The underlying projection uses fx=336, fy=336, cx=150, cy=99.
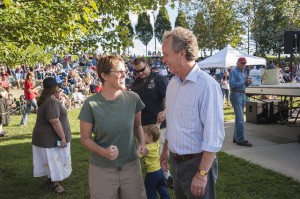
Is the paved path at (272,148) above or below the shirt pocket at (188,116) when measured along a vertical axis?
below

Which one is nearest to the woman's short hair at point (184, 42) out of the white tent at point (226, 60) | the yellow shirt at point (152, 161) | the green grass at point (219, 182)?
the yellow shirt at point (152, 161)

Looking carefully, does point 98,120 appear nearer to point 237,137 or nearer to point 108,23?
point 108,23

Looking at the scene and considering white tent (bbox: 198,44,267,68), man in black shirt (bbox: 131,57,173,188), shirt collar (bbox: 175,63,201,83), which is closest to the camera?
shirt collar (bbox: 175,63,201,83)

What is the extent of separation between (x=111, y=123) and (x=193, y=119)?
719 mm

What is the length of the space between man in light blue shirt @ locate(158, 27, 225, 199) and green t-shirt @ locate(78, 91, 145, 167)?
17.2 inches

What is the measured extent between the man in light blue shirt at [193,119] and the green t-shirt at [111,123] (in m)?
0.44

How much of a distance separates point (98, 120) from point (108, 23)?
4.83m

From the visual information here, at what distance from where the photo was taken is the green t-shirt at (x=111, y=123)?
9.16 ft

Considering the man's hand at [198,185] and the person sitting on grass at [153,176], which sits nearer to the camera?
the man's hand at [198,185]

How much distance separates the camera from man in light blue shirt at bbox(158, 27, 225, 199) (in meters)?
2.40

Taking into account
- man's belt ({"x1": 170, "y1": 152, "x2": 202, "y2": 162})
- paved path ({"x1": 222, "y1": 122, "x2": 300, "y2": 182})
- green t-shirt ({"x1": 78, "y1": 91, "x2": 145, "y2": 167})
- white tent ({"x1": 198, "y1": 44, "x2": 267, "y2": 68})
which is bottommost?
paved path ({"x1": 222, "y1": 122, "x2": 300, "y2": 182})

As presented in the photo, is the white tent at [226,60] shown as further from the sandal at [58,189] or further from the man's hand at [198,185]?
the man's hand at [198,185]

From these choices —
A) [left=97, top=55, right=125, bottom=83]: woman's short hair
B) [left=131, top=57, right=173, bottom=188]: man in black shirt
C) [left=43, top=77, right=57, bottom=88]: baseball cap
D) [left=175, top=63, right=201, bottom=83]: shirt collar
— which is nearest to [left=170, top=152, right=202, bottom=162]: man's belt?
[left=175, top=63, right=201, bottom=83]: shirt collar

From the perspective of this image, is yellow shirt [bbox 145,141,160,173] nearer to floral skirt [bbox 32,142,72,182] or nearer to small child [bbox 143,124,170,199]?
small child [bbox 143,124,170,199]
